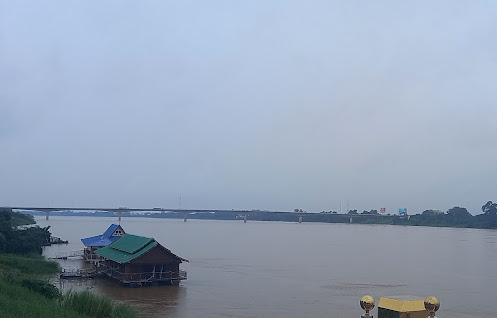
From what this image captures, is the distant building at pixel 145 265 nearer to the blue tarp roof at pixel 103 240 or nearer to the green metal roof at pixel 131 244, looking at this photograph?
the green metal roof at pixel 131 244

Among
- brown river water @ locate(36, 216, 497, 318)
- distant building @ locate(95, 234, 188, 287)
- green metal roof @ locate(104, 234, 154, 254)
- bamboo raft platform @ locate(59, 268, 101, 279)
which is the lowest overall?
brown river water @ locate(36, 216, 497, 318)

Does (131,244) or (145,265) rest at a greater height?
(131,244)

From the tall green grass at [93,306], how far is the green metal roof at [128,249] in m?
9.70

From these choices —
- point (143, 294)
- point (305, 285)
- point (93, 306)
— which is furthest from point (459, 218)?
point (93, 306)

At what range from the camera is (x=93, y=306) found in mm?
12898

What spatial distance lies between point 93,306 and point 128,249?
458 inches

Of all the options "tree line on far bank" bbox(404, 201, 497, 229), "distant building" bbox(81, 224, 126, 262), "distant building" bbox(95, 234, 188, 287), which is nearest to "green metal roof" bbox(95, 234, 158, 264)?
"distant building" bbox(95, 234, 188, 287)

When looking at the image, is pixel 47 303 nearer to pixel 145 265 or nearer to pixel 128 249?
pixel 145 265

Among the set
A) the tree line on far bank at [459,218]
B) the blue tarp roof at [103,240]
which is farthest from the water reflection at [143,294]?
the tree line on far bank at [459,218]

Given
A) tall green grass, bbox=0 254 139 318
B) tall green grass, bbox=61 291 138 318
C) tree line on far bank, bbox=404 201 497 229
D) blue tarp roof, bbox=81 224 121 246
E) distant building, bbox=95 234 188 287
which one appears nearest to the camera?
tall green grass, bbox=0 254 139 318

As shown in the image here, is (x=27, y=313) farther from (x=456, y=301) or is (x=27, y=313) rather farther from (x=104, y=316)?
(x=456, y=301)

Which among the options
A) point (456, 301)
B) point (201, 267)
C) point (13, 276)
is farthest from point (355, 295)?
point (13, 276)

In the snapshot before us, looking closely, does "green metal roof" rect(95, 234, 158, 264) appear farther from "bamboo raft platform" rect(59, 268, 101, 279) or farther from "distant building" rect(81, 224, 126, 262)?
"distant building" rect(81, 224, 126, 262)

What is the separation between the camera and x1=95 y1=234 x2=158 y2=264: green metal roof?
23312mm
